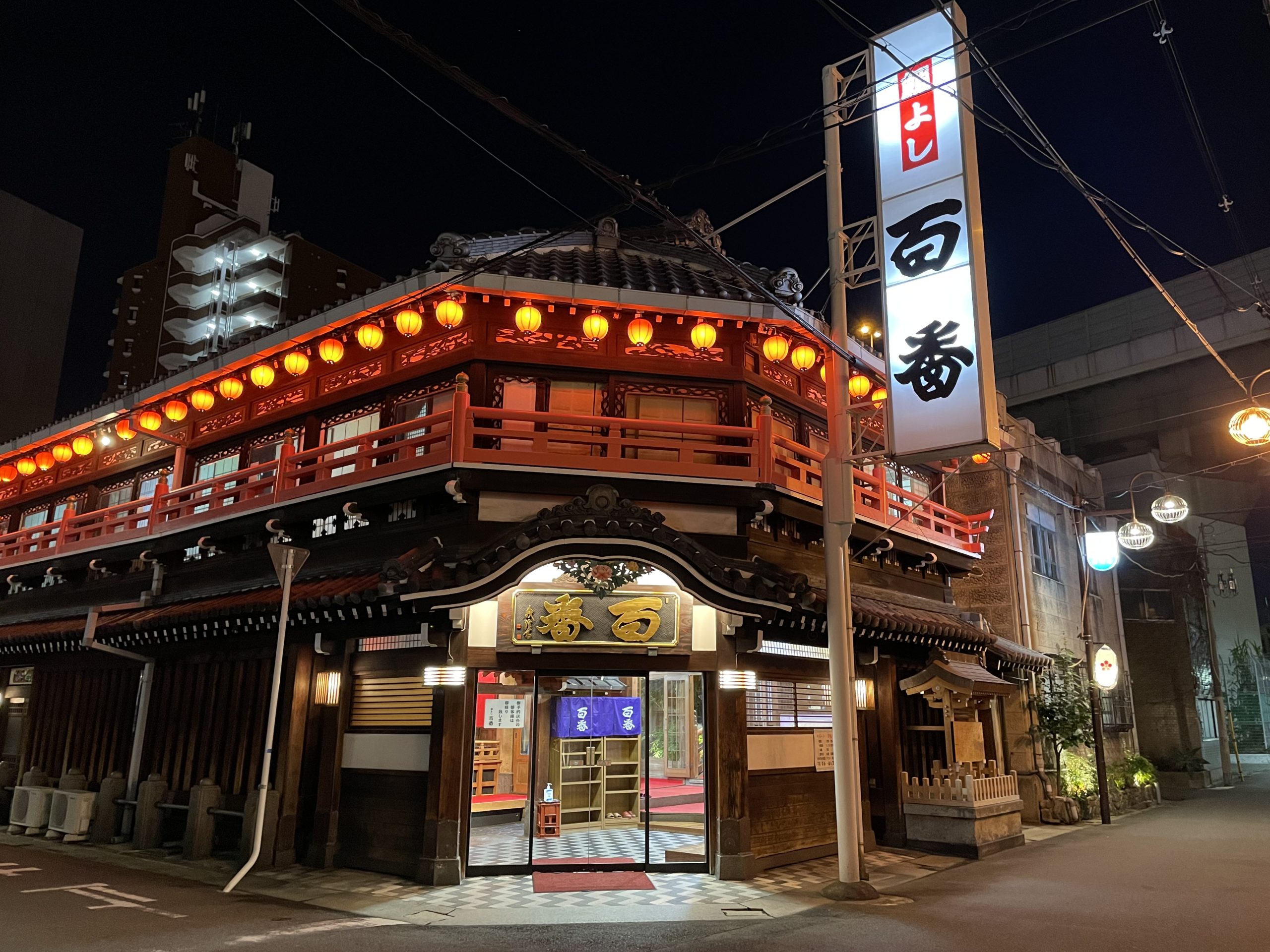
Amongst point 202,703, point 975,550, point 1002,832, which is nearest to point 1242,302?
point 975,550

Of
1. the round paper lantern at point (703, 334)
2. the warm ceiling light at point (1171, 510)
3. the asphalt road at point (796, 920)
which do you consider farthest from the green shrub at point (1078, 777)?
the round paper lantern at point (703, 334)

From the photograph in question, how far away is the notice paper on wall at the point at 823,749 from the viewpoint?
15.8m

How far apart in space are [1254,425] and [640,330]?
33.2 ft

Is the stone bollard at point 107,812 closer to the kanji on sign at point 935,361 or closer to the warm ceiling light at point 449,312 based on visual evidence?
the warm ceiling light at point 449,312

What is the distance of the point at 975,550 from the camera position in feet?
67.8

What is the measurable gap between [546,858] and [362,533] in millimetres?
6569

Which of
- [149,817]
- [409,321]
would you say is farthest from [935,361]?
[149,817]

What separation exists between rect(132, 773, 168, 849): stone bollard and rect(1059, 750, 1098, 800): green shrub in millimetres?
20854

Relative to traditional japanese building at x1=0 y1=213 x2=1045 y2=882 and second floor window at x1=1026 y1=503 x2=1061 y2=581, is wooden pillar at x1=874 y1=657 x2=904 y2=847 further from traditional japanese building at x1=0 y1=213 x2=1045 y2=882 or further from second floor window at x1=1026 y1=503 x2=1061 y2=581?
second floor window at x1=1026 y1=503 x2=1061 y2=581

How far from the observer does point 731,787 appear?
13.3 metres

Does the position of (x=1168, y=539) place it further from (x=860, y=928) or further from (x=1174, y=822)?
(x=860, y=928)

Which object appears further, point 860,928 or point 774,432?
point 774,432

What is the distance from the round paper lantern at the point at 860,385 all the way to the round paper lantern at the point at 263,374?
12.3 meters

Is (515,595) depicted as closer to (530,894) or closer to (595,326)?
(530,894)
